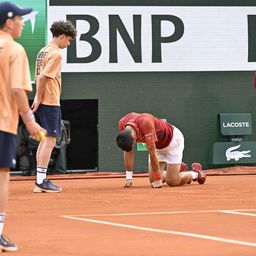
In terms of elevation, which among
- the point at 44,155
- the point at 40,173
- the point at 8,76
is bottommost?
the point at 40,173

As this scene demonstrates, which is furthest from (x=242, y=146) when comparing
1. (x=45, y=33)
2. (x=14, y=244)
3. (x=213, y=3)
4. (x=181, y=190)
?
(x=14, y=244)

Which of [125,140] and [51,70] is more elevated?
[51,70]

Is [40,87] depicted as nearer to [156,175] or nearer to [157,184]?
[156,175]

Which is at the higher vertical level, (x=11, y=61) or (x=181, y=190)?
(x=11, y=61)

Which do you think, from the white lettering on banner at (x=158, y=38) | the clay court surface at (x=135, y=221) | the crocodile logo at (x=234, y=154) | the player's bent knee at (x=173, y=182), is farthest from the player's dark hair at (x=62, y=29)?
the crocodile logo at (x=234, y=154)

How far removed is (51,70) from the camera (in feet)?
38.0

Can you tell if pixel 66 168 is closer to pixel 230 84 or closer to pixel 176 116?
pixel 176 116

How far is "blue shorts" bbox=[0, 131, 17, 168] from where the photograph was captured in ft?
20.9

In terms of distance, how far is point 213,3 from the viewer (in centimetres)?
1716

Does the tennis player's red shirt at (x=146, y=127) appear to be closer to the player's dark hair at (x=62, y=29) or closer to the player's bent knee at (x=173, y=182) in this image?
the player's bent knee at (x=173, y=182)

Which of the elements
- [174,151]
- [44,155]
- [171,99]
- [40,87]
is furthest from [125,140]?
[171,99]

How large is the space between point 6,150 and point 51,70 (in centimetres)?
528

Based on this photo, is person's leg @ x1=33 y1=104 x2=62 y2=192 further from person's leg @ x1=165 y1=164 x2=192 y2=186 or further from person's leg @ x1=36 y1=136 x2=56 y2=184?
person's leg @ x1=165 y1=164 x2=192 y2=186

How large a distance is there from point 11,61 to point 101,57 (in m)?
10.4
